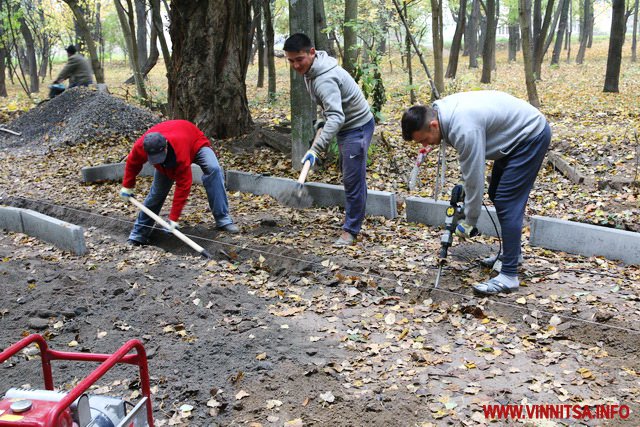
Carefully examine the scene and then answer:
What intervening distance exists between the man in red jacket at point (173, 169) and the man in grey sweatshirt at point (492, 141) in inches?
101

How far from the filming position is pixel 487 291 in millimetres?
4484

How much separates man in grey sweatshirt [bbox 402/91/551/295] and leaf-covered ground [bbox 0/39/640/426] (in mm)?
597

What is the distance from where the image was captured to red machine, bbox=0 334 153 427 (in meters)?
1.96

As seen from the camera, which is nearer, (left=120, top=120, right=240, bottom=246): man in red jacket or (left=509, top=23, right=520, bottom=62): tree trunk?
(left=120, top=120, right=240, bottom=246): man in red jacket

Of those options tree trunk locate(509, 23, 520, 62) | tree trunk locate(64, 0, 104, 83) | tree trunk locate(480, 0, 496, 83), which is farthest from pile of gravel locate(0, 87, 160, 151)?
tree trunk locate(509, 23, 520, 62)

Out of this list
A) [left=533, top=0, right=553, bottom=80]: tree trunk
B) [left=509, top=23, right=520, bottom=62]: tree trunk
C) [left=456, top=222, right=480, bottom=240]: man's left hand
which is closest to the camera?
[left=456, top=222, right=480, bottom=240]: man's left hand

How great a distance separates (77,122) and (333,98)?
26.9 ft

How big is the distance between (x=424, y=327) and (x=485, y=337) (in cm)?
45

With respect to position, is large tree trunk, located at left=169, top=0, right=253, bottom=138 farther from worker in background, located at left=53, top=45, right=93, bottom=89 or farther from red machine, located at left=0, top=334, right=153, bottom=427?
red machine, located at left=0, top=334, right=153, bottom=427

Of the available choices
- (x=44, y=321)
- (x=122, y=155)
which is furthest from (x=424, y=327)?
(x=122, y=155)

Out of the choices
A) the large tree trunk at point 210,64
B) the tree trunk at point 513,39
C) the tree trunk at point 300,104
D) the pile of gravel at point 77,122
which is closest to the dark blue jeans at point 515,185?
the tree trunk at point 300,104

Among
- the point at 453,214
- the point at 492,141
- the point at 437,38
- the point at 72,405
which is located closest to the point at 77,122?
the point at 437,38

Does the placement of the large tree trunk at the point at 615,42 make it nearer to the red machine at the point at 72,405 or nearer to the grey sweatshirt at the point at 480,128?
the grey sweatshirt at the point at 480,128

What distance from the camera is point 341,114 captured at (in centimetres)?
530
